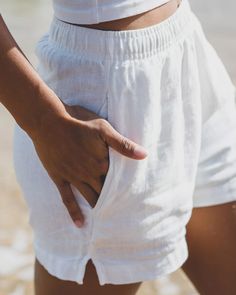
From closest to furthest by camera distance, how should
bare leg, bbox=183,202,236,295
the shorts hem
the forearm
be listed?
the forearm → the shorts hem → bare leg, bbox=183,202,236,295

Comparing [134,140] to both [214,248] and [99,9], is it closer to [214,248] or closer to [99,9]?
[99,9]

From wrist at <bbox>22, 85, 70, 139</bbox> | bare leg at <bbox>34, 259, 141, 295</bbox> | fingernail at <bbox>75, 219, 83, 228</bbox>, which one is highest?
wrist at <bbox>22, 85, 70, 139</bbox>

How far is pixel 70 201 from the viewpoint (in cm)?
112

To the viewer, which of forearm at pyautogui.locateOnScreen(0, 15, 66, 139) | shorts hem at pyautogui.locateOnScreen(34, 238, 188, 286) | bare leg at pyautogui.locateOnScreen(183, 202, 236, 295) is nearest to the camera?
forearm at pyautogui.locateOnScreen(0, 15, 66, 139)

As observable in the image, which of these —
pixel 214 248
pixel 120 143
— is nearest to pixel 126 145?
pixel 120 143

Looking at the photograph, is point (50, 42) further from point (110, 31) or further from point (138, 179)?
point (138, 179)

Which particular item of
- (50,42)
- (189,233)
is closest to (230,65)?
(189,233)

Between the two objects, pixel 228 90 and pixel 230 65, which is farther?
pixel 230 65

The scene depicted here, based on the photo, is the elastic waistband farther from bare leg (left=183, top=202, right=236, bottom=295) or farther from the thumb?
bare leg (left=183, top=202, right=236, bottom=295)

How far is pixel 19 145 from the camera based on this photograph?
121cm

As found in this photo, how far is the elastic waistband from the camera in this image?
1.09 metres

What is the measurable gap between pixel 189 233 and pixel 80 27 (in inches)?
18.3

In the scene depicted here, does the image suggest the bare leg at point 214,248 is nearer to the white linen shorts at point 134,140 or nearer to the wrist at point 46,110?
the white linen shorts at point 134,140

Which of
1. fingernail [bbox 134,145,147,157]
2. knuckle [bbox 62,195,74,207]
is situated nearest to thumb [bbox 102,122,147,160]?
fingernail [bbox 134,145,147,157]
